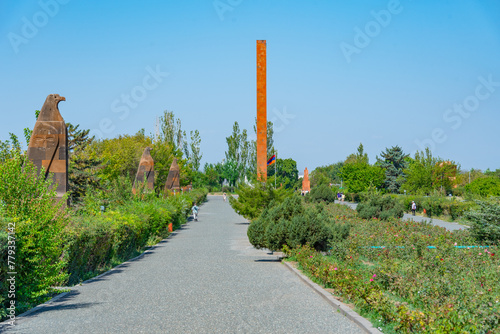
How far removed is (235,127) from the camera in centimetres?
8981

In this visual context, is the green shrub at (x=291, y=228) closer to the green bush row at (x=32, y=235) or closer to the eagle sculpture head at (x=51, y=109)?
the green bush row at (x=32, y=235)

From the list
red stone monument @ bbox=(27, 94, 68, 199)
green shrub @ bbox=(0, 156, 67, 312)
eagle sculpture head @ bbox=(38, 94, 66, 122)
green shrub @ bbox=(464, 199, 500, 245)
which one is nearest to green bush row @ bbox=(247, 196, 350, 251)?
green shrub @ bbox=(464, 199, 500, 245)

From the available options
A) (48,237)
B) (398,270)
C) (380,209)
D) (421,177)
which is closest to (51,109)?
(48,237)

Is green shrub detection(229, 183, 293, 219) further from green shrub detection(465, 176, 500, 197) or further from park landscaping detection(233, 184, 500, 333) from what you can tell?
green shrub detection(465, 176, 500, 197)

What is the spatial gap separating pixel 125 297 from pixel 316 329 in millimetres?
3822

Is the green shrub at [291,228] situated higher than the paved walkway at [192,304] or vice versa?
the green shrub at [291,228]

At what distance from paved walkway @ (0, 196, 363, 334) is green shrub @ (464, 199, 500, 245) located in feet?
21.2

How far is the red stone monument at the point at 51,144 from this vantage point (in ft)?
41.8

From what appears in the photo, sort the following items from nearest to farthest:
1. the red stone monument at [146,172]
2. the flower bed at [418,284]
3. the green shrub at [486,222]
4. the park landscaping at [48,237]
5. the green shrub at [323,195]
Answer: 1. the flower bed at [418,284]
2. the park landscaping at [48,237]
3. the green shrub at [486,222]
4. the red stone monument at [146,172]
5. the green shrub at [323,195]

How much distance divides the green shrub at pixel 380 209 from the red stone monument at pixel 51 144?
19.0m

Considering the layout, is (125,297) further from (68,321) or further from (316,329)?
(316,329)

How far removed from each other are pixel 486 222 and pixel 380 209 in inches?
548

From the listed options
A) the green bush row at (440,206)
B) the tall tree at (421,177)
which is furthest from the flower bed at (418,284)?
the tall tree at (421,177)

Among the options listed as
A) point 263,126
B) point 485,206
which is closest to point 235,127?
point 263,126
